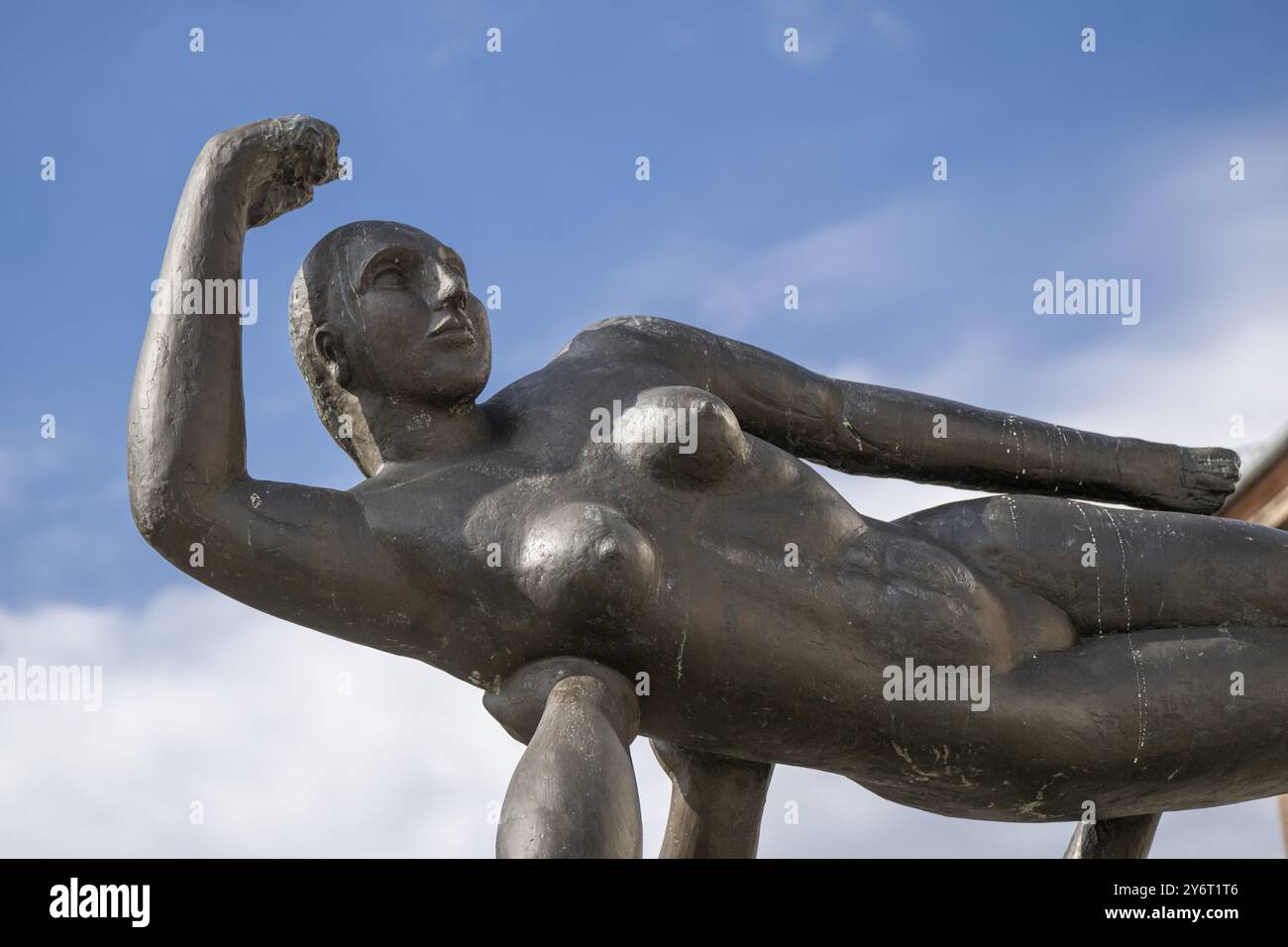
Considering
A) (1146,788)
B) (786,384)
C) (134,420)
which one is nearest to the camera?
(134,420)

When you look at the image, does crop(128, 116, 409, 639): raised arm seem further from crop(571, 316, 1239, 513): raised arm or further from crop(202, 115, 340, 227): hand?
crop(571, 316, 1239, 513): raised arm

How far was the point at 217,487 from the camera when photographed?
6387 mm

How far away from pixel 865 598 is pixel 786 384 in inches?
43.3

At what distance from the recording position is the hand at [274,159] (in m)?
6.70

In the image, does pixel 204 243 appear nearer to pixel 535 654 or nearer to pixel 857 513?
pixel 535 654

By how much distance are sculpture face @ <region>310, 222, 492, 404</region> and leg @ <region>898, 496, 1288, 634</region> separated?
6.19ft

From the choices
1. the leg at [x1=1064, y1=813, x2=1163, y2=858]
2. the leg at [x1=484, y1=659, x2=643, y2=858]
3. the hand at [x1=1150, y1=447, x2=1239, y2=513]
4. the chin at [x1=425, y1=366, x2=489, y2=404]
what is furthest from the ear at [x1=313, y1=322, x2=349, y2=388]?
the leg at [x1=1064, y1=813, x2=1163, y2=858]

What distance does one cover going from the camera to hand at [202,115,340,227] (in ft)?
22.0

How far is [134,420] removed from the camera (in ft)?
21.1

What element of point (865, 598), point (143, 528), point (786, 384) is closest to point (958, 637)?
point (865, 598)

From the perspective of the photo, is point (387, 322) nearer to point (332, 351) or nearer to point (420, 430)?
point (332, 351)

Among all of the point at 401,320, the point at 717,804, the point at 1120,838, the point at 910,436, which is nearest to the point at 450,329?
the point at 401,320
